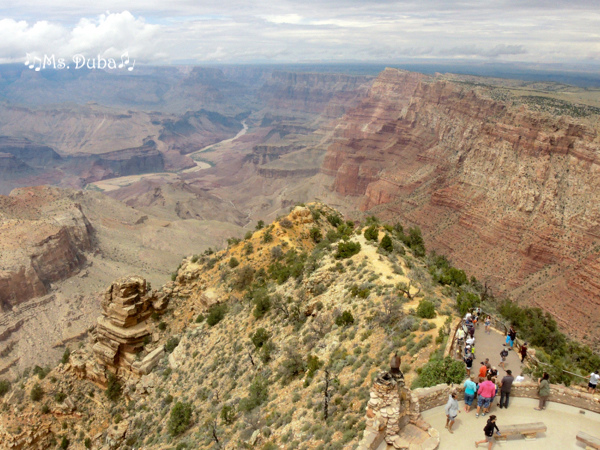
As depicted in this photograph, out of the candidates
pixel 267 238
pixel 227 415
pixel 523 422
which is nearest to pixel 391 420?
pixel 523 422

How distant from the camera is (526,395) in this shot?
44.8 feet

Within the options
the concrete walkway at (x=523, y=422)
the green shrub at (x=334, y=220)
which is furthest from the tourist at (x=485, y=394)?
the green shrub at (x=334, y=220)

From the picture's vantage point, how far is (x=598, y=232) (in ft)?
162

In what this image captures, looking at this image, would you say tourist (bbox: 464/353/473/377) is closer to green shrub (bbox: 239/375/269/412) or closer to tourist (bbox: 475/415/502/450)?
tourist (bbox: 475/415/502/450)

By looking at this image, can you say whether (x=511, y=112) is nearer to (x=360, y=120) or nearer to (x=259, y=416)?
(x=259, y=416)

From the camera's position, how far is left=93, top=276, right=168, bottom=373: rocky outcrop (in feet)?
96.7

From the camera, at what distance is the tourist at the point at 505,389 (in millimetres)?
12836

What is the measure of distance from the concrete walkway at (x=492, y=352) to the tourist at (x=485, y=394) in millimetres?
1804

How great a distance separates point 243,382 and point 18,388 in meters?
20.3

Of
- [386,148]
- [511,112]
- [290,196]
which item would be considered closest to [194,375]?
[511,112]

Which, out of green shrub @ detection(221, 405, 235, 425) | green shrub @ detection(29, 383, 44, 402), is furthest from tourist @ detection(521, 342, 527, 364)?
green shrub @ detection(29, 383, 44, 402)

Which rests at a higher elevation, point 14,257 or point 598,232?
point 598,232

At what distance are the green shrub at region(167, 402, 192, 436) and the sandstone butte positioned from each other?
40.7 metres

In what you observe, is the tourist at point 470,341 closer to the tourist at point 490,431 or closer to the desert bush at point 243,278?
the tourist at point 490,431
